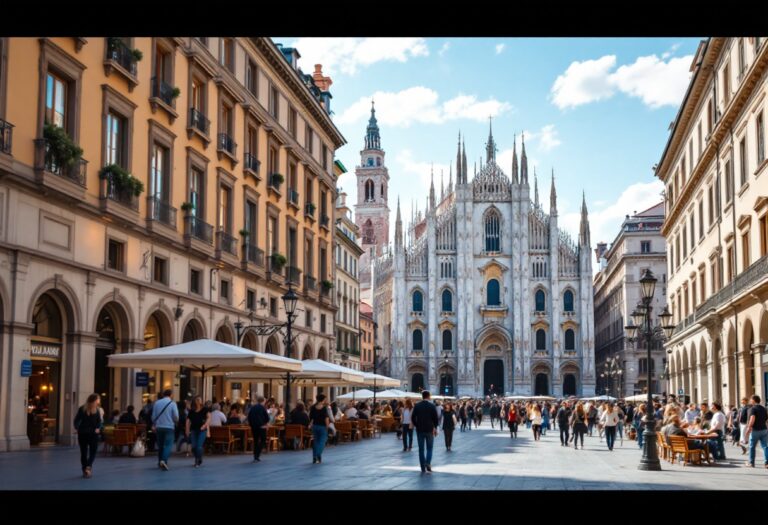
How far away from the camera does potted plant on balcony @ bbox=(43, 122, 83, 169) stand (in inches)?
889

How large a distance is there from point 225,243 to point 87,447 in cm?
1862

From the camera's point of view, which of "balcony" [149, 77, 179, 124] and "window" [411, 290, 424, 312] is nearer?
"balcony" [149, 77, 179, 124]

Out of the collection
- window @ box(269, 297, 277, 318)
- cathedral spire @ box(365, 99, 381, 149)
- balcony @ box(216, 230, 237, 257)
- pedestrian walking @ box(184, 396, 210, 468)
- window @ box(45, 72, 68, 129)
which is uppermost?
cathedral spire @ box(365, 99, 381, 149)

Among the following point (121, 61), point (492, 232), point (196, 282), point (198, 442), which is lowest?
point (198, 442)

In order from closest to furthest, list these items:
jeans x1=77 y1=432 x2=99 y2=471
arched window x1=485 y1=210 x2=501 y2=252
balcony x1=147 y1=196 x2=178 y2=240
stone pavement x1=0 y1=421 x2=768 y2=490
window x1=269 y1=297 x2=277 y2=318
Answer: stone pavement x1=0 y1=421 x2=768 y2=490
jeans x1=77 y1=432 x2=99 y2=471
balcony x1=147 y1=196 x2=178 y2=240
window x1=269 y1=297 x2=277 y2=318
arched window x1=485 y1=210 x2=501 y2=252

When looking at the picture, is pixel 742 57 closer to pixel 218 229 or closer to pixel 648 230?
pixel 218 229

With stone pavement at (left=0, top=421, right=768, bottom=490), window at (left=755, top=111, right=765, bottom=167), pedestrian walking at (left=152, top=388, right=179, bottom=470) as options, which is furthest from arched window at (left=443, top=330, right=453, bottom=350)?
pedestrian walking at (left=152, top=388, right=179, bottom=470)

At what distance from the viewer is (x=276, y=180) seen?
4047 cm

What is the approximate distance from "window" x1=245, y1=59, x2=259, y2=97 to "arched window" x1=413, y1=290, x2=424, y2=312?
2132 inches

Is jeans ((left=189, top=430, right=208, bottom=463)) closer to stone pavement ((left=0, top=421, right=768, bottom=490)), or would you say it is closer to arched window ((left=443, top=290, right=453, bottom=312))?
stone pavement ((left=0, top=421, right=768, bottom=490))

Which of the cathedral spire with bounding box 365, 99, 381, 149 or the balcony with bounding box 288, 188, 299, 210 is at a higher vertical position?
the cathedral spire with bounding box 365, 99, 381, 149

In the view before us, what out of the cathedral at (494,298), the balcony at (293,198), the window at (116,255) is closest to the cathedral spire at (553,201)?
the cathedral at (494,298)

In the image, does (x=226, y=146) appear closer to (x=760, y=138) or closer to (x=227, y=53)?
(x=227, y=53)

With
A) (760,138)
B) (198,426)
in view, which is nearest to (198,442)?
(198,426)
